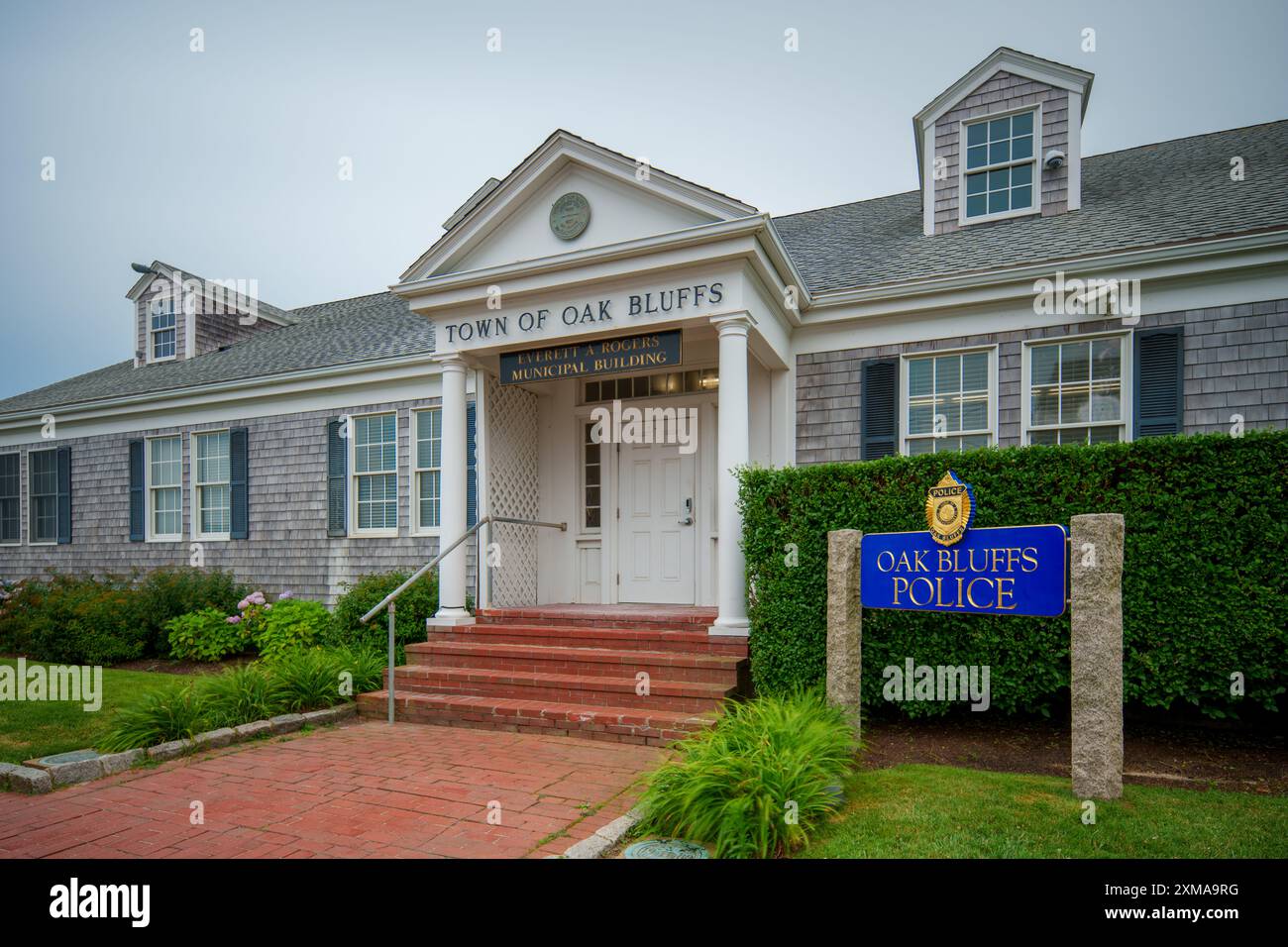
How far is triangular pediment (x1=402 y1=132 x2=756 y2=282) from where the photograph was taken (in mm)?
6836

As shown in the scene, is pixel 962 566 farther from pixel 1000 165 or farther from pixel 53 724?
pixel 53 724

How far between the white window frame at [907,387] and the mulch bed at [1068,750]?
288 centimetres

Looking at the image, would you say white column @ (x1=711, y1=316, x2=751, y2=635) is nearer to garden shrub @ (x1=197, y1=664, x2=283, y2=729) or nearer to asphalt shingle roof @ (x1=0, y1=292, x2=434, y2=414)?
garden shrub @ (x1=197, y1=664, x2=283, y2=729)

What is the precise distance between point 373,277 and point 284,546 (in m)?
57.3

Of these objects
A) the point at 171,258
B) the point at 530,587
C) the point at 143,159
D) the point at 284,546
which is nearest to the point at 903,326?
the point at 530,587

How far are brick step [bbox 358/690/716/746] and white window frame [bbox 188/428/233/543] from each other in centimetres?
667

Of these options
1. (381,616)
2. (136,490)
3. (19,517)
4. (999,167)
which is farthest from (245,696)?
(19,517)

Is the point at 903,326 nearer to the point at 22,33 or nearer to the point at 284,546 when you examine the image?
the point at 284,546

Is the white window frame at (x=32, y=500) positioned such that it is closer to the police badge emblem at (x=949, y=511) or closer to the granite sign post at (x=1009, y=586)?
the granite sign post at (x=1009, y=586)

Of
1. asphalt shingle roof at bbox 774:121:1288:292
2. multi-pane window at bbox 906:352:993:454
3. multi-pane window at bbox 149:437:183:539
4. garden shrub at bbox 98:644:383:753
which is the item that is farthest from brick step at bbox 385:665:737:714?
multi-pane window at bbox 149:437:183:539

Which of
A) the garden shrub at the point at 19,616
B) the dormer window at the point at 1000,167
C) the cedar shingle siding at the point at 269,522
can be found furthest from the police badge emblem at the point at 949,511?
the garden shrub at the point at 19,616

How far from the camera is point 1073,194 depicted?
8469mm

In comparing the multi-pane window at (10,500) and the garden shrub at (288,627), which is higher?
the multi-pane window at (10,500)

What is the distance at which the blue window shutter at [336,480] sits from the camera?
35.9 ft
